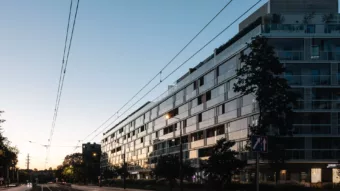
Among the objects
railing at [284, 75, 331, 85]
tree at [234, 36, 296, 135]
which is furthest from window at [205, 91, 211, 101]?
tree at [234, 36, 296, 135]

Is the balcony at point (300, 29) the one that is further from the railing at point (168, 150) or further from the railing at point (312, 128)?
the railing at point (168, 150)

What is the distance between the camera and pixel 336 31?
54.6 meters

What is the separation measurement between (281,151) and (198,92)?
32.9 metres

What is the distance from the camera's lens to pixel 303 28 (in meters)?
54.9

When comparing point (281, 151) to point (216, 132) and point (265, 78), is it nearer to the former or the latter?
Result: point (265, 78)

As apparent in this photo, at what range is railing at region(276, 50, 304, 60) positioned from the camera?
180 ft

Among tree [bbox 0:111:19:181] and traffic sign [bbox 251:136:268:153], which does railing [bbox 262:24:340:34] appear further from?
traffic sign [bbox 251:136:268:153]

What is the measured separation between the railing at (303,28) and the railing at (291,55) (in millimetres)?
2304

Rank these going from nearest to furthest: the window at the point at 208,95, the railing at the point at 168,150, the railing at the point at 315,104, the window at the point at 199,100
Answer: the railing at the point at 315,104
the window at the point at 208,95
the window at the point at 199,100
the railing at the point at 168,150

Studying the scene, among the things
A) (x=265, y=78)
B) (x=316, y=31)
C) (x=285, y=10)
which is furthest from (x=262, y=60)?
(x=285, y=10)

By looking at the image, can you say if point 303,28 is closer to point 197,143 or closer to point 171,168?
point 171,168

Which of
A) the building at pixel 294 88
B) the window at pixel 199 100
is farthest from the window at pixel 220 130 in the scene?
the window at pixel 199 100

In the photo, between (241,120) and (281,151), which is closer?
(281,151)

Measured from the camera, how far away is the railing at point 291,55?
54781 mm
